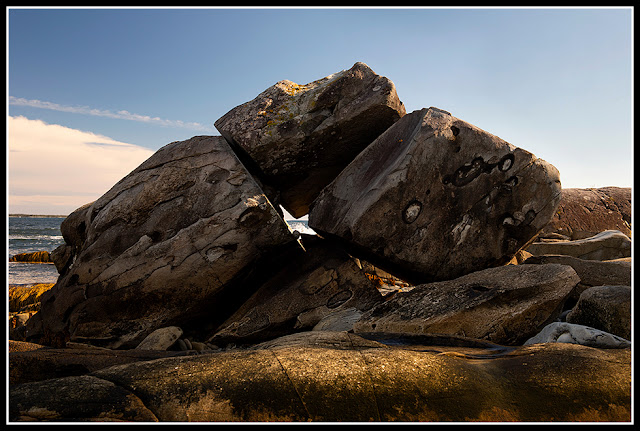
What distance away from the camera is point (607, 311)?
4.51 m

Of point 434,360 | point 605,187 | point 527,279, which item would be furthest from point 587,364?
point 605,187

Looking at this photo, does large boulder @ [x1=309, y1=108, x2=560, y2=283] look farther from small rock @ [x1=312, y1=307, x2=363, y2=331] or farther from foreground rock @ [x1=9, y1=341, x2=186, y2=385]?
foreground rock @ [x1=9, y1=341, x2=186, y2=385]

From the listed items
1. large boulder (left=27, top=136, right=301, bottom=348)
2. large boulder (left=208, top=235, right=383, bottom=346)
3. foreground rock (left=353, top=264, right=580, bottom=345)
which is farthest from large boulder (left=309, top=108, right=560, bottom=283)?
large boulder (left=27, top=136, right=301, bottom=348)

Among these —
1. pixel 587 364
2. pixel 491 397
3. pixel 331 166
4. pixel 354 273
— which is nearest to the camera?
pixel 491 397

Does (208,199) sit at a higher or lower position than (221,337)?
higher

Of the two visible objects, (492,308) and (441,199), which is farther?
(441,199)

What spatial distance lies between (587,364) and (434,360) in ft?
3.79

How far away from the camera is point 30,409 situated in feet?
7.85

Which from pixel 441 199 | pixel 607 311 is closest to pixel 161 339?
pixel 441 199

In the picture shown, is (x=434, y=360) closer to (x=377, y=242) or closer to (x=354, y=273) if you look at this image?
(x=377, y=242)

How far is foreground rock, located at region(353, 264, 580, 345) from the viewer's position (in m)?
4.93

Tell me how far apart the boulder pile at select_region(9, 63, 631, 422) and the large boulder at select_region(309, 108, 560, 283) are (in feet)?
0.08

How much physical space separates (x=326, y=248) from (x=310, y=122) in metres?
2.51

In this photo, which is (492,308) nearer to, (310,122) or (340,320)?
(340,320)
